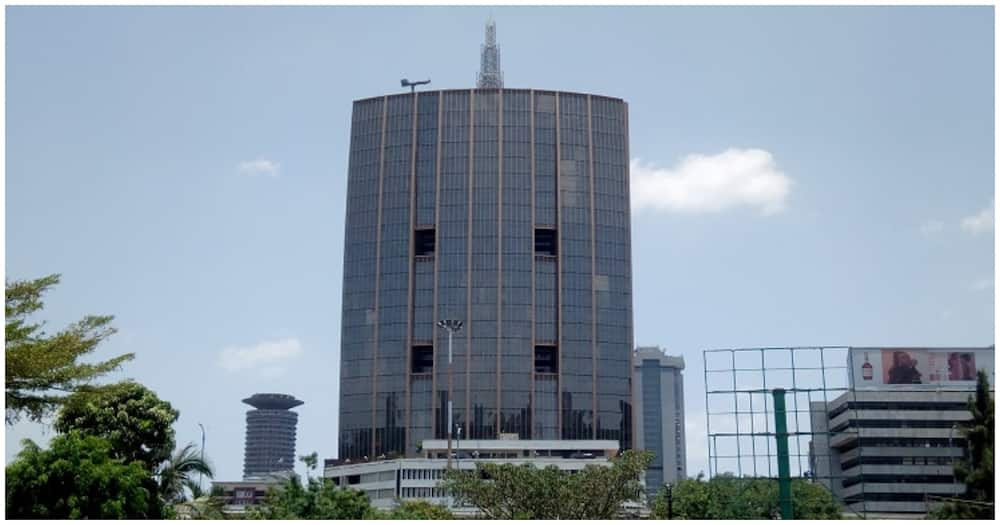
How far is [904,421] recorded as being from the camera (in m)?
135

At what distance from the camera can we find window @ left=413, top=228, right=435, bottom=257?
525 feet

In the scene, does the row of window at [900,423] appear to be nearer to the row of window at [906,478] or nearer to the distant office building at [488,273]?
the row of window at [906,478]

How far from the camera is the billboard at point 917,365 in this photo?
431 feet

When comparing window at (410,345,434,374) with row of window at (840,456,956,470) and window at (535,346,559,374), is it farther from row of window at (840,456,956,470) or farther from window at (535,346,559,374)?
row of window at (840,456,956,470)

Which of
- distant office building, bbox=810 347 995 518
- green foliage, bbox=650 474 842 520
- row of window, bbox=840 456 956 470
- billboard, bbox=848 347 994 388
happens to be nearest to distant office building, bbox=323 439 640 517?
distant office building, bbox=810 347 995 518

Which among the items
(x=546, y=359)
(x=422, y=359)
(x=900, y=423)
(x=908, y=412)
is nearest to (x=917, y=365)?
(x=908, y=412)

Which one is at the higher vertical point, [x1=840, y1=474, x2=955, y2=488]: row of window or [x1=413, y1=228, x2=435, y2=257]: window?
[x1=413, y1=228, x2=435, y2=257]: window

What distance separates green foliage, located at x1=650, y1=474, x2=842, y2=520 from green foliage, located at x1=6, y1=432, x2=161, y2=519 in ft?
162

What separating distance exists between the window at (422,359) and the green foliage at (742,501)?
5985cm

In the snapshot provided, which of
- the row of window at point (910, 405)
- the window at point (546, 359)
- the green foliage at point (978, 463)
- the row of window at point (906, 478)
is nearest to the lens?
the green foliage at point (978, 463)

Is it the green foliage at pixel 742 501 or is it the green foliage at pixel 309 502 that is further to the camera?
the green foliage at pixel 742 501

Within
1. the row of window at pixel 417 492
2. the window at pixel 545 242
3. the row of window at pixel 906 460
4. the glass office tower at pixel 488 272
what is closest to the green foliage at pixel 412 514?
the row of window at pixel 417 492

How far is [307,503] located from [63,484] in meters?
11.7

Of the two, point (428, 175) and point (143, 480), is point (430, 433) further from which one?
point (143, 480)
